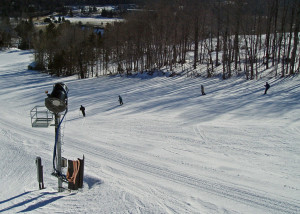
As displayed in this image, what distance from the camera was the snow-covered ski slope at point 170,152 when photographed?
8023mm

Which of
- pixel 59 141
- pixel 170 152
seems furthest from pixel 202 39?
pixel 59 141

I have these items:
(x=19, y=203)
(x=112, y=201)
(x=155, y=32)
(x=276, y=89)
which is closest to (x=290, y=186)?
(x=112, y=201)

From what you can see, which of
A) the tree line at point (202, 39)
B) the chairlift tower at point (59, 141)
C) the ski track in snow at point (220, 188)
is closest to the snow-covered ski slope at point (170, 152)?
the ski track in snow at point (220, 188)

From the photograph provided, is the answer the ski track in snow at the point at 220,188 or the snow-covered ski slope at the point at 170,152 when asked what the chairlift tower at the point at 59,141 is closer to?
the snow-covered ski slope at the point at 170,152

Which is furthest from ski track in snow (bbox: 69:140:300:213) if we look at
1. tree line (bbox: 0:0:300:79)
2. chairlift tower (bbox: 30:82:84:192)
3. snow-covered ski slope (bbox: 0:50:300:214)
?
tree line (bbox: 0:0:300:79)

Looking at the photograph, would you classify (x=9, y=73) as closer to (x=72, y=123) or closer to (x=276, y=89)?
(x=72, y=123)

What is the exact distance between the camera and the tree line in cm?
3045

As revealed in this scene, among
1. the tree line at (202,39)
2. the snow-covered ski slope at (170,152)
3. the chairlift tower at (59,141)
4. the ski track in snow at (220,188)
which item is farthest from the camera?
the tree line at (202,39)

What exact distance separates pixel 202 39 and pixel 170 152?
108 ft

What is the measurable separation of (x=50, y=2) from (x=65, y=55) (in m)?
128

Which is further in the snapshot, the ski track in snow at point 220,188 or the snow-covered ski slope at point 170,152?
the snow-covered ski slope at point 170,152

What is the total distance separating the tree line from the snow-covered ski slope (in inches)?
255

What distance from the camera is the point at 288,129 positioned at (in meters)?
14.6

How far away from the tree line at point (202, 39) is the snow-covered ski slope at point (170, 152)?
647cm
